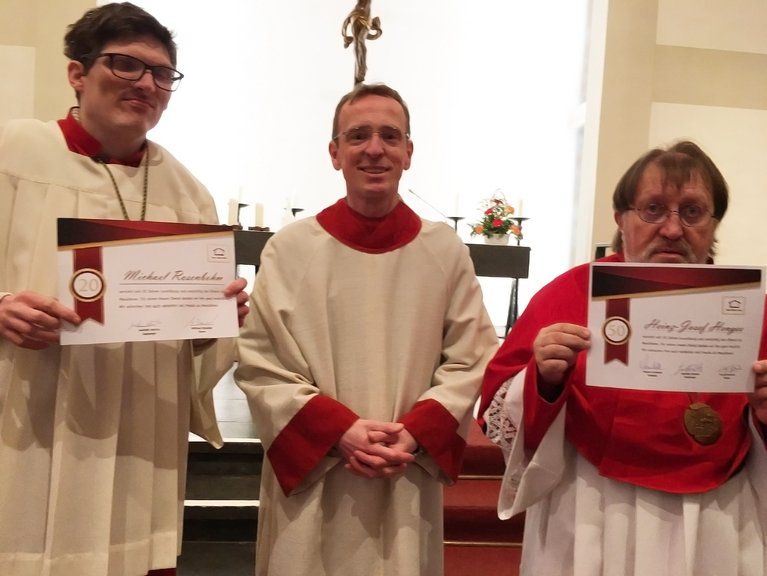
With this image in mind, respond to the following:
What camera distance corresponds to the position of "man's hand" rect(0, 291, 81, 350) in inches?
63.4

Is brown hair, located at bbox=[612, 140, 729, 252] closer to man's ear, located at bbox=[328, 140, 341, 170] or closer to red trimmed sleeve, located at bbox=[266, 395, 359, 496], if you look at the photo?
man's ear, located at bbox=[328, 140, 341, 170]

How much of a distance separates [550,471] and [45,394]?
126 cm

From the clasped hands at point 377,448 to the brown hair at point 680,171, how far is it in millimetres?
814

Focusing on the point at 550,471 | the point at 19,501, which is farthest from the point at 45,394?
the point at 550,471

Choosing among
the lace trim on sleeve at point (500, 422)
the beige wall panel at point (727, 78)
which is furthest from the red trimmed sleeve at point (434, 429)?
the beige wall panel at point (727, 78)

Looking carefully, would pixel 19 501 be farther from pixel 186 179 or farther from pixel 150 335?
pixel 186 179

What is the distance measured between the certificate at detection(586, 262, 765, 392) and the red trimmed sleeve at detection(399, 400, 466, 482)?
503mm

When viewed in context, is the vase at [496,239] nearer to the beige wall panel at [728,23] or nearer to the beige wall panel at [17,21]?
the beige wall panel at [728,23]

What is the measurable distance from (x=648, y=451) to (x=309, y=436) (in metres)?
0.85

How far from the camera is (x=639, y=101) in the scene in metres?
7.12

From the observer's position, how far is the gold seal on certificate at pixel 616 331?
1564 millimetres
